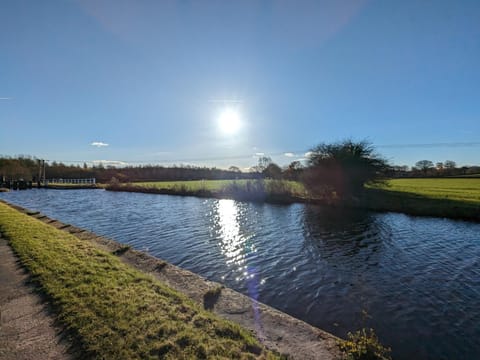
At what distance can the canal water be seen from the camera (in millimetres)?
4559

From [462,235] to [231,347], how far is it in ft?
44.3

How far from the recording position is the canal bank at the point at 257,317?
340cm

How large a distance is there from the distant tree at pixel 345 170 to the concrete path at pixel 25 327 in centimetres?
2191

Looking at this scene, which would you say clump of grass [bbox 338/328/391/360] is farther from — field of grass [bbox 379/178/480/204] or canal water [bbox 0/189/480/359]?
field of grass [bbox 379/178/480/204]

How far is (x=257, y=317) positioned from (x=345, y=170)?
811 inches

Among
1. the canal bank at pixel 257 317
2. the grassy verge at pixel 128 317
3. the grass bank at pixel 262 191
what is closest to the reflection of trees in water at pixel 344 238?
the canal bank at pixel 257 317

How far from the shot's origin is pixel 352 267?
24.7 feet

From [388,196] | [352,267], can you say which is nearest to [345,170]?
[388,196]

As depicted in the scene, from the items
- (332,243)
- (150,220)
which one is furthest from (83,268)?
(150,220)

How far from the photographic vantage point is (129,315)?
365 centimetres

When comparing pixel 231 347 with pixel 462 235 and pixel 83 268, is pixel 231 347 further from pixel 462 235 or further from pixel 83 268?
pixel 462 235

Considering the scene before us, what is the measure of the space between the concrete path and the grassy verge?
18 cm

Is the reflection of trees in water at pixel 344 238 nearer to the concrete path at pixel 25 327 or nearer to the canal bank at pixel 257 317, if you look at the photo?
the canal bank at pixel 257 317

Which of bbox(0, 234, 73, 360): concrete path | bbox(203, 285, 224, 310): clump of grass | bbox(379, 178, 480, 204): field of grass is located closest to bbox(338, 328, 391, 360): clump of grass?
bbox(203, 285, 224, 310): clump of grass
